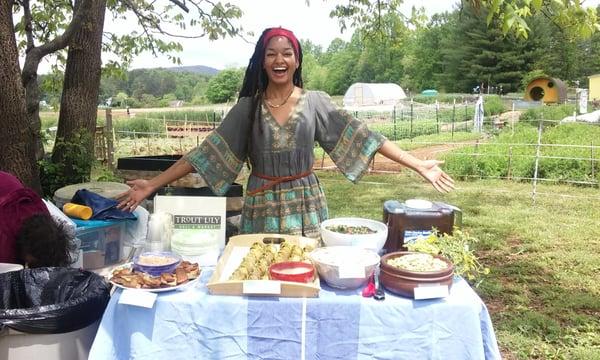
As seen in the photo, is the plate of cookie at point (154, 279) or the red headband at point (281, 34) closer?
the plate of cookie at point (154, 279)

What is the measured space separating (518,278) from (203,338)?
12.7ft

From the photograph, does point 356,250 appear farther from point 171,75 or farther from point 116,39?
point 171,75

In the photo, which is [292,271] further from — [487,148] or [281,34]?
[487,148]

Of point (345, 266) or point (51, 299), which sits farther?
point (51, 299)

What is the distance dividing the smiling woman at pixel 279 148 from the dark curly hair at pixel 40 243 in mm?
326

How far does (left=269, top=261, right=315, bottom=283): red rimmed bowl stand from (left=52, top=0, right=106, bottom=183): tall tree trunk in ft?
13.1

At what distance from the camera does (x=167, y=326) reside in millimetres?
1688

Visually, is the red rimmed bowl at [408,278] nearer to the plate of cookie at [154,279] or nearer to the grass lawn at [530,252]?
the plate of cookie at [154,279]

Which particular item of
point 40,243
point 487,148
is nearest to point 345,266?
point 40,243

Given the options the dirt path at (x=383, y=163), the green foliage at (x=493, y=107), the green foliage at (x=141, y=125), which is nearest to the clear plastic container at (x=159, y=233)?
the dirt path at (x=383, y=163)

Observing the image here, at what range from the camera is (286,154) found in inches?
90.1

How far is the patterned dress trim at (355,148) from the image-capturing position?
7.71 ft

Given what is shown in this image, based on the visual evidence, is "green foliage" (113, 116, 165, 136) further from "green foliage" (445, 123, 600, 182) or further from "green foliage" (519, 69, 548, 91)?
"green foliage" (519, 69, 548, 91)

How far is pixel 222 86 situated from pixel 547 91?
33.2 metres
